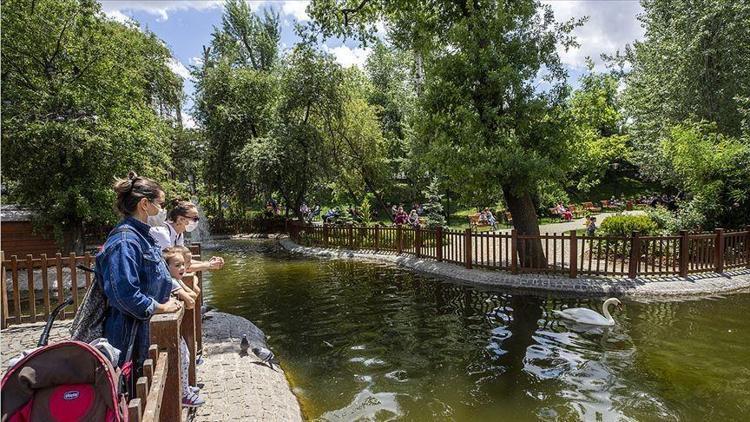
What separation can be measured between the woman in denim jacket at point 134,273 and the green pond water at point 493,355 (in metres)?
2.66

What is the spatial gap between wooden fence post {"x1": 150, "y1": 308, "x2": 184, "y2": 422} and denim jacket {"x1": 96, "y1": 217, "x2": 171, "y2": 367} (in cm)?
12

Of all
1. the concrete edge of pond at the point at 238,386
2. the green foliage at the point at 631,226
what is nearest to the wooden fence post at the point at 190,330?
the concrete edge of pond at the point at 238,386

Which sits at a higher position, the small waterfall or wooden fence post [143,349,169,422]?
wooden fence post [143,349,169,422]

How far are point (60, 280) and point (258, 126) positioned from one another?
20.0 meters

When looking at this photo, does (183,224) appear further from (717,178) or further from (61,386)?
(717,178)

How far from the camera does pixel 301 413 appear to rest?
16.8 feet

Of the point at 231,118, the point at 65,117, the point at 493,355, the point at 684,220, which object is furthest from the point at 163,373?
the point at 231,118

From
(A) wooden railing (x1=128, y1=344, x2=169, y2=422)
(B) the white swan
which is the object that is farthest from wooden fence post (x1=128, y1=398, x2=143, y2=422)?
(B) the white swan

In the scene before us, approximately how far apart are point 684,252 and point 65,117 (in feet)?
55.7

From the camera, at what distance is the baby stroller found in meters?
2.23

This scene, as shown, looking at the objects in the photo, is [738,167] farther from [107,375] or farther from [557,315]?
[107,375]

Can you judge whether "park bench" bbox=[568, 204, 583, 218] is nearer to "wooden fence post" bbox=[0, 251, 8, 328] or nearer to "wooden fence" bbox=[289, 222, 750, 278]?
"wooden fence" bbox=[289, 222, 750, 278]

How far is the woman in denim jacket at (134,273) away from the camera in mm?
2986

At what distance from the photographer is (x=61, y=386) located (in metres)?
2.33
